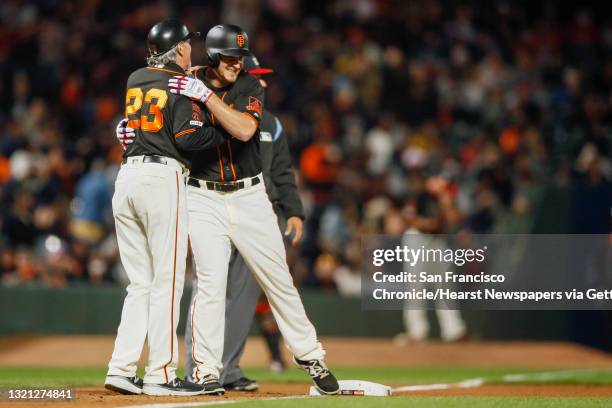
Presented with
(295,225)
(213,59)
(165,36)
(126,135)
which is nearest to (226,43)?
(213,59)

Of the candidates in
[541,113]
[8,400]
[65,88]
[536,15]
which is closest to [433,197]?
[541,113]

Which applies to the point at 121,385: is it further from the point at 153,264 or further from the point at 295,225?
the point at 295,225

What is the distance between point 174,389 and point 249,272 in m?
1.40

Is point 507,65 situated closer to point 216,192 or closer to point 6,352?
point 6,352

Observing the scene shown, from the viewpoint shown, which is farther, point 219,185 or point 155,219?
point 219,185

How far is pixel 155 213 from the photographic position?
6.07 meters

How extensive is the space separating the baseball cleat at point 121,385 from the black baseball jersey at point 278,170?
185cm

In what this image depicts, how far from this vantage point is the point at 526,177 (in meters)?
14.5

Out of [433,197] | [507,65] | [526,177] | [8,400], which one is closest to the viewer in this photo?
[8,400]

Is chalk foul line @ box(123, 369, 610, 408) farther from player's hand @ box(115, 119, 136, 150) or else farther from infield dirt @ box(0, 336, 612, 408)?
player's hand @ box(115, 119, 136, 150)

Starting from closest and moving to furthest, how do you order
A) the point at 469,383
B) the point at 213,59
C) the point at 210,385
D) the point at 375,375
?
the point at 210,385
the point at 213,59
the point at 469,383
the point at 375,375

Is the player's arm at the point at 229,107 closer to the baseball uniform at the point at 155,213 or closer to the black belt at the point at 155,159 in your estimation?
the baseball uniform at the point at 155,213

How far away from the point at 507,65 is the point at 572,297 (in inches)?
227

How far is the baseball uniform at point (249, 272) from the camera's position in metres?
7.11
